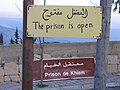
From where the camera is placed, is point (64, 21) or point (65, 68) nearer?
point (64, 21)

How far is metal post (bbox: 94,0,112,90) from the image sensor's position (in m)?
3.60

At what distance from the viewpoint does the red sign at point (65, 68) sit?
9.57m

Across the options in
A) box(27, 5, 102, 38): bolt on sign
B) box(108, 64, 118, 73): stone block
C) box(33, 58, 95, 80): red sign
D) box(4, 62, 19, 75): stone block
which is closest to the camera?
box(27, 5, 102, 38): bolt on sign

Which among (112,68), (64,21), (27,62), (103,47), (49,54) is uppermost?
(64,21)

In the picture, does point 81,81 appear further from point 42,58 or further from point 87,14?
point 87,14

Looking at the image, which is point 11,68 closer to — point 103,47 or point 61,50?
point 61,50

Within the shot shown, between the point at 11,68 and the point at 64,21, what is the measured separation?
597cm

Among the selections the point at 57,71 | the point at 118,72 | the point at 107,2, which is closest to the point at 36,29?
the point at 107,2

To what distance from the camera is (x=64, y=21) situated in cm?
356

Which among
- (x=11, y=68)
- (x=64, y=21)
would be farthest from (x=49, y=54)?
(x=64, y=21)

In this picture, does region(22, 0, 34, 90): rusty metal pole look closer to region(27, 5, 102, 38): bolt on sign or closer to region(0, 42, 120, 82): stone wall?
region(27, 5, 102, 38): bolt on sign

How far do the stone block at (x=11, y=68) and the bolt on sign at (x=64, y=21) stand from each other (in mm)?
5846

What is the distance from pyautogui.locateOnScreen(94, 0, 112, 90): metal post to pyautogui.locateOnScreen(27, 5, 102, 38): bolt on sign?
2.4 inches

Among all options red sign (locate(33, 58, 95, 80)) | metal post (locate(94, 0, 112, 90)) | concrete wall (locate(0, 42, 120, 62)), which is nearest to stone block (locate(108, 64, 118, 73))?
concrete wall (locate(0, 42, 120, 62))
